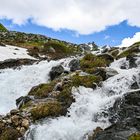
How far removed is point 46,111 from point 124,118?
587 cm

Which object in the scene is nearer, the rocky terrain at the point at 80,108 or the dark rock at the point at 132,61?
the rocky terrain at the point at 80,108

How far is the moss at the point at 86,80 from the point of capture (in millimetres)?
33734

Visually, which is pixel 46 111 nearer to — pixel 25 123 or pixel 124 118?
pixel 25 123

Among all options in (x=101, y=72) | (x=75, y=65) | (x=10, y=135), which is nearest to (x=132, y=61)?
(x=75, y=65)

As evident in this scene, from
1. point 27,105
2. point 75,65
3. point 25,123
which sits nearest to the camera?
point 25,123

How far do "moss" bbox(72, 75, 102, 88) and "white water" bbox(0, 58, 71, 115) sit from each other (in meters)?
7.30

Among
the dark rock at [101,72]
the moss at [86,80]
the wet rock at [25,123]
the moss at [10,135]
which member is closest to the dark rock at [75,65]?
the dark rock at [101,72]

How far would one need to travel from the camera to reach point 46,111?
28.2m

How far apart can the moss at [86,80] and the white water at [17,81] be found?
730 cm

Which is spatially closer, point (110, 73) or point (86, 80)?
point (86, 80)

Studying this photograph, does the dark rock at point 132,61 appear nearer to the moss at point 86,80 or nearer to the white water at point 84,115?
the white water at point 84,115

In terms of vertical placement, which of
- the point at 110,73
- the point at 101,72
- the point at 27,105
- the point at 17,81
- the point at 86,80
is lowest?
the point at 27,105

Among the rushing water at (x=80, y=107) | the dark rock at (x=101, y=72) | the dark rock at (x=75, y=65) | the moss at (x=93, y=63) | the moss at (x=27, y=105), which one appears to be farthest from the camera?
A: the dark rock at (x=75, y=65)

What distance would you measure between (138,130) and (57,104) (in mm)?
8716
